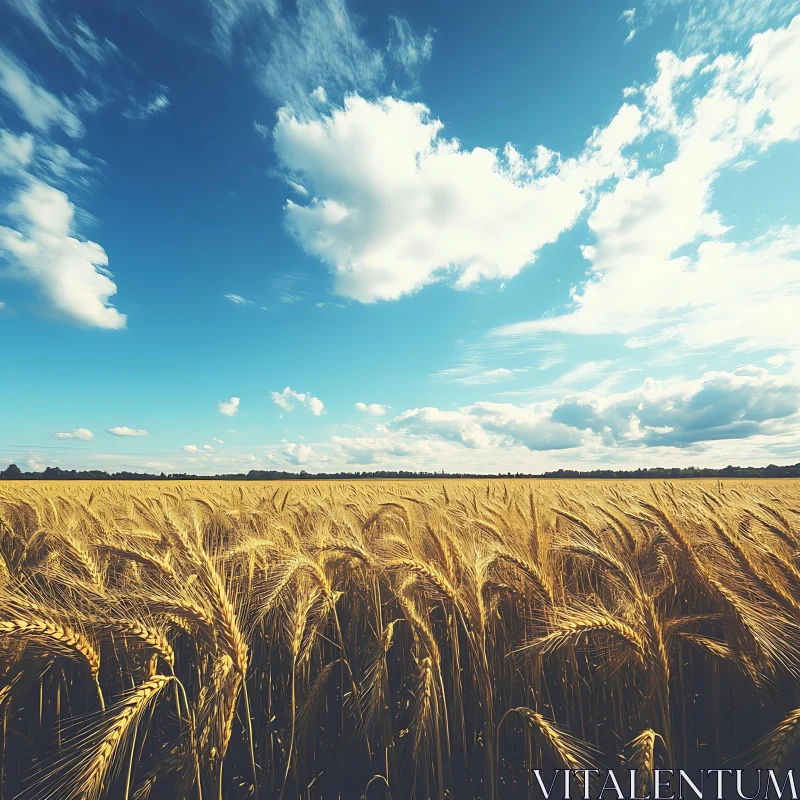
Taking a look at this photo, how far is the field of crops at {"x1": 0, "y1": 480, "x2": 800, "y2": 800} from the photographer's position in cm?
175

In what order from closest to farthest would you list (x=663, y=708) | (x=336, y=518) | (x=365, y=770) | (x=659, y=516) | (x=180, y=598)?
(x=663, y=708)
(x=180, y=598)
(x=365, y=770)
(x=659, y=516)
(x=336, y=518)

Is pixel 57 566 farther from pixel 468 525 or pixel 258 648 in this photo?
pixel 468 525

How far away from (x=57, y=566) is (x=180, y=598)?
1.67m

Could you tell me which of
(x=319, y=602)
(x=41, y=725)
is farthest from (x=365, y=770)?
(x=41, y=725)

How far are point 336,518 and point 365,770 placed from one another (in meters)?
2.19

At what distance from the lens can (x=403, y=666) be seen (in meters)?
2.96

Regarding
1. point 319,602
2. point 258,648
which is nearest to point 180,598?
point 319,602

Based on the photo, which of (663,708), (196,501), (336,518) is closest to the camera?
(663,708)

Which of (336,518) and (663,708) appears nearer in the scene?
(663,708)

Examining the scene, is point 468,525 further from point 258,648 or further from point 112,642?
point 112,642

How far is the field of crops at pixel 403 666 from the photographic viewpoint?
1754 mm

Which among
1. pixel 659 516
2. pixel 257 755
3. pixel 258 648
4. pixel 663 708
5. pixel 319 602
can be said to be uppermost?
pixel 659 516

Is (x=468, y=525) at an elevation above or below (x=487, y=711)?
above

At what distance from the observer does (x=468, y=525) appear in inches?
141
